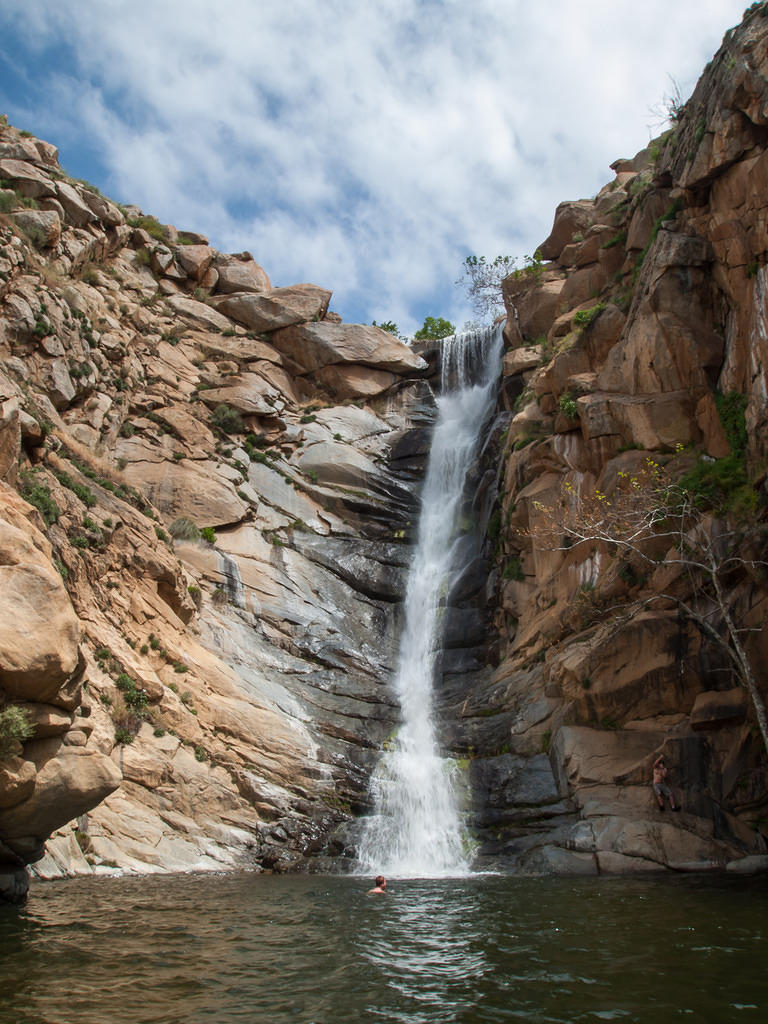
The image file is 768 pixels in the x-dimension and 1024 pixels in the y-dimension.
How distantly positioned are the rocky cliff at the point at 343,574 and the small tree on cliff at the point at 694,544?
316 mm

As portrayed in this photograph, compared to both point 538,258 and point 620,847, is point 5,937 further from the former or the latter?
point 538,258

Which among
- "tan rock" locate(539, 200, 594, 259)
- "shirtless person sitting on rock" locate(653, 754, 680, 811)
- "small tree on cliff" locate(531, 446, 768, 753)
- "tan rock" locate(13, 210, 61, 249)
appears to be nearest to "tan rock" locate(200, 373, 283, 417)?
"tan rock" locate(13, 210, 61, 249)

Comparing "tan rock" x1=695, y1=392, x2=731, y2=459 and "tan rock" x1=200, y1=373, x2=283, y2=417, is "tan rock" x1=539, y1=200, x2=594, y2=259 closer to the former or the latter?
"tan rock" x1=200, y1=373, x2=283, y2=417

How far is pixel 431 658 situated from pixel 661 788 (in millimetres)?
11986

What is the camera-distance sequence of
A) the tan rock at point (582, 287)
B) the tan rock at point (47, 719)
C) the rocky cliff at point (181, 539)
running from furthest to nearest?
the tan rock at point (582, 287) → the rocky cliff at point (181, 539) → the tan rock at point (47, 719)

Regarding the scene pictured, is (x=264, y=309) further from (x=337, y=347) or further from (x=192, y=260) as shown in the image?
(x=192, y=260)

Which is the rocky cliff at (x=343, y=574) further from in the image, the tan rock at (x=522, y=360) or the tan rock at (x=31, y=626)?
the tan rock at (x=522, y=360)

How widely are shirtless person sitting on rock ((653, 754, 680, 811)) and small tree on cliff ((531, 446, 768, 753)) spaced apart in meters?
2.45

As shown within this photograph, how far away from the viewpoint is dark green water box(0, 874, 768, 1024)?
770 cm

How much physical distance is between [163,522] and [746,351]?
20402 millimetres

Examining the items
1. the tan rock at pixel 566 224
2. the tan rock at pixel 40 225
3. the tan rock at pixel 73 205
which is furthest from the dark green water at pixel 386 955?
the tan rock at pixel 566 224

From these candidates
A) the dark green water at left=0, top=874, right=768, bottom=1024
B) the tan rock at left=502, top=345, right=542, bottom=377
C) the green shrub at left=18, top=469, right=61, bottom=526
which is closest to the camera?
the dark green water at left=0, top=874, right=768, bottom=1024

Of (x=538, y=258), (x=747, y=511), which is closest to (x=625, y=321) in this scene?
(x=747, y=511)

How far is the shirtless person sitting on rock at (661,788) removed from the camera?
1767cm
